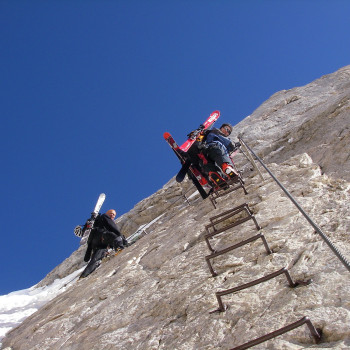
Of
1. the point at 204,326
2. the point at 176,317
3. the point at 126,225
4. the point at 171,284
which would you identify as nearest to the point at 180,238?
the point at 171,284

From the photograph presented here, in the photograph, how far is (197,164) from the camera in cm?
1080

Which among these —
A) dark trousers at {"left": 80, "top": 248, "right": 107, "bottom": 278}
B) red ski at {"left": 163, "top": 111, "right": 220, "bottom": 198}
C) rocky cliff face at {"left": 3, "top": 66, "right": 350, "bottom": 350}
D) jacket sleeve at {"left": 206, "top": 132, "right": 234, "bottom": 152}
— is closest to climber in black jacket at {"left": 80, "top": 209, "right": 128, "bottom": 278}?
dark trousers at {"left": 80, "top": 248, "right": 107, "bottom": 278}

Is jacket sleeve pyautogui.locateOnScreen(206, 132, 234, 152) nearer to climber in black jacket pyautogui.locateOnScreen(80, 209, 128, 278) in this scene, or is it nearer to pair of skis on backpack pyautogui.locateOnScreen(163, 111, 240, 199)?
pair of skis on backpack pyautogui.locateOnScreen(163, 111, 240, 199)

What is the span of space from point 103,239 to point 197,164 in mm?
4224

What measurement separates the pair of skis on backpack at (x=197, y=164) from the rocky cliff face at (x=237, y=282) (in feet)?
1.76

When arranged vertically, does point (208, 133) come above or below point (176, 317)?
above

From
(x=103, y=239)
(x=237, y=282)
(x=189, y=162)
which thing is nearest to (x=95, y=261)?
(x=103, y=239)

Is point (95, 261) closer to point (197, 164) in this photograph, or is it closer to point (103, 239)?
point (103, 239)

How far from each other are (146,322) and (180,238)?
300 cm

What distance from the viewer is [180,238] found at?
8195mm

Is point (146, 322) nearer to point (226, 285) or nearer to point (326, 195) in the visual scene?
point (226, 285)

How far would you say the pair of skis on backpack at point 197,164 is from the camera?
9680 millimetres

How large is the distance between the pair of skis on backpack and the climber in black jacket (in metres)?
2.98

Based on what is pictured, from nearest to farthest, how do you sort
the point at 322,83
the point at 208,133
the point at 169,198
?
the point at 208,133 < the point at 169,198 < the point at 322,83
